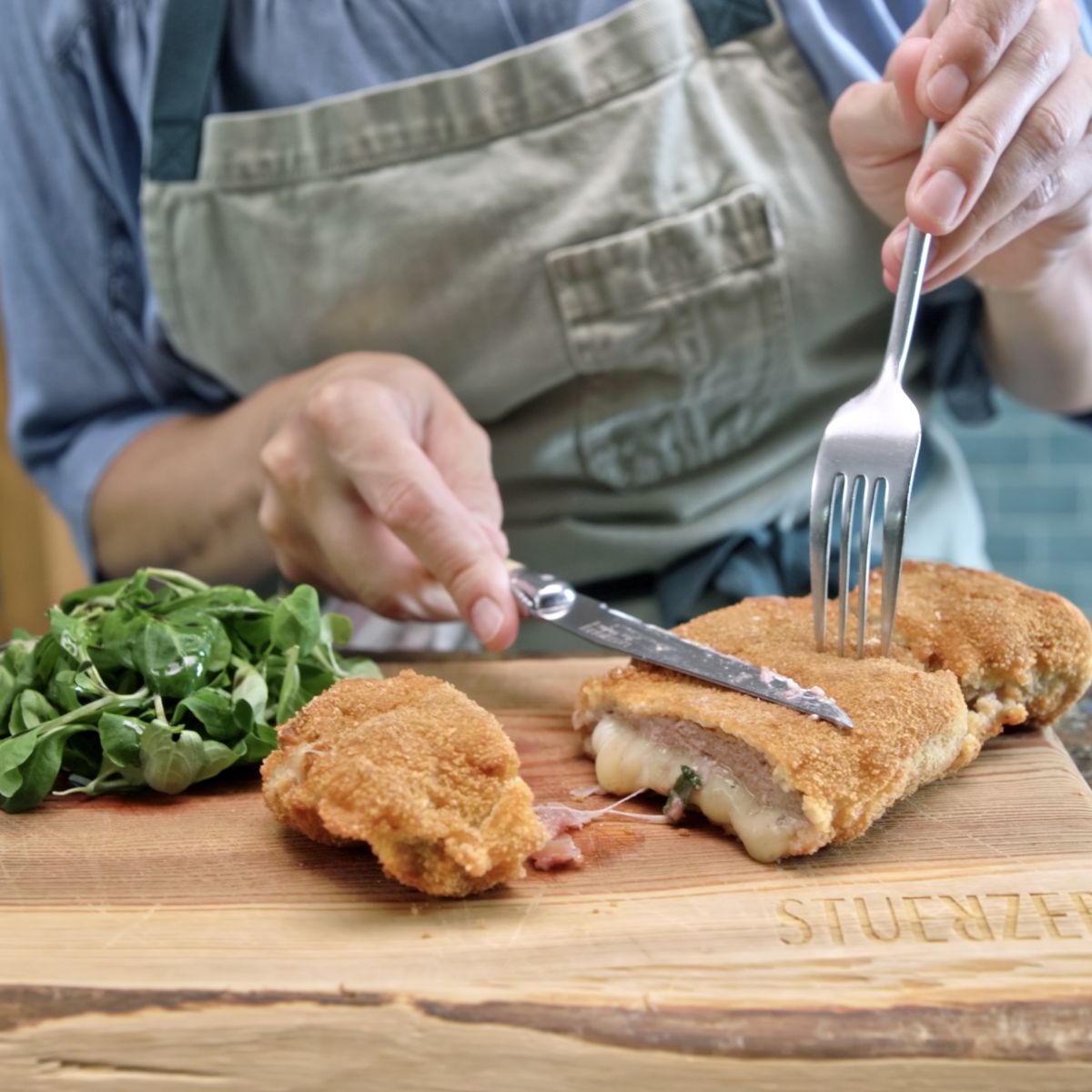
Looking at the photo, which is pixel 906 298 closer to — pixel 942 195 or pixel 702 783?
pixel 942 195

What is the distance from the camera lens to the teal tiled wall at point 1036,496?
4578mm

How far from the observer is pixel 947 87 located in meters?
1.55

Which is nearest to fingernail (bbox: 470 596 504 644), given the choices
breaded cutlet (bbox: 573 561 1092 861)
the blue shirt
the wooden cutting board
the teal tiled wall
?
breaded cutlet (bbox: 573 561 1092 861)

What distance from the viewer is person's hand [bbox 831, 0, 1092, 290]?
1.50 metres

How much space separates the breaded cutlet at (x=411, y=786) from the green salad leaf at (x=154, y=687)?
15 cm

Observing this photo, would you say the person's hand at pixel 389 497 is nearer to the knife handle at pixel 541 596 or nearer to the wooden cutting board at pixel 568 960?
the knife handle at pixel 541 596

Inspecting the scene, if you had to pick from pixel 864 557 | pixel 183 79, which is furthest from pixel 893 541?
pixel 183 79

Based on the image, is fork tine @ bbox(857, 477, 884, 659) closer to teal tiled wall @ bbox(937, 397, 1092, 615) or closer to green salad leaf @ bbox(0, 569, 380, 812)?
green salad leaf @ bbox(0, 569, 380, 812)

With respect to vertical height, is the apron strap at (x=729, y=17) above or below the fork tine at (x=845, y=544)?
above

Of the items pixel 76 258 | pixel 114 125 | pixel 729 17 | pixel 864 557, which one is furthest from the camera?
pixel 76 258

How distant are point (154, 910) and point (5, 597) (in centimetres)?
329

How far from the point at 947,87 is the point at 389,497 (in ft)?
3.08

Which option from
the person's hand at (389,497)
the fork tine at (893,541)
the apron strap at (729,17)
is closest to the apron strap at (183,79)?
the person's hand at (389,497)

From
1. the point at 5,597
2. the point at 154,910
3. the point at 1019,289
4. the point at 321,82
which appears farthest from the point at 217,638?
the point at 5,597
